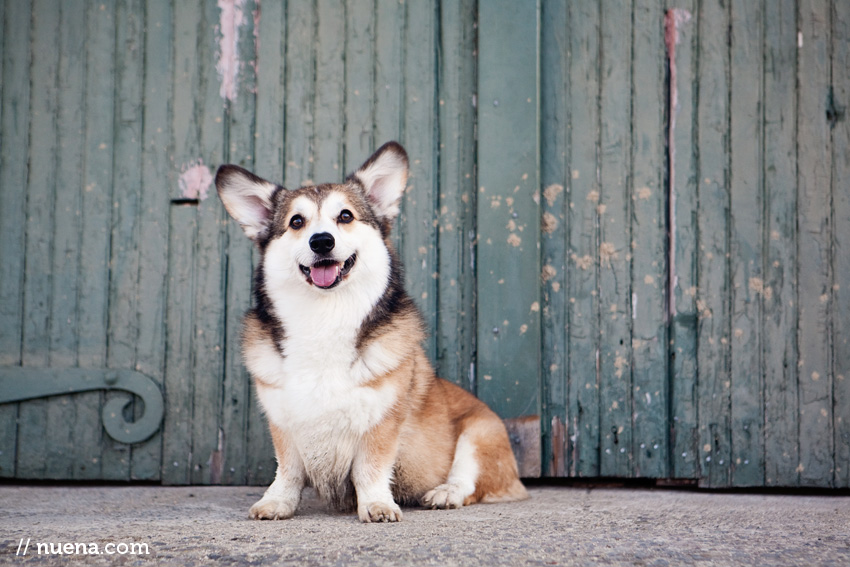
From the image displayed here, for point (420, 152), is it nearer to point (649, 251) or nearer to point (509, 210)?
point (509, 210)

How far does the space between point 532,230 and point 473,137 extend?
1.93 ft

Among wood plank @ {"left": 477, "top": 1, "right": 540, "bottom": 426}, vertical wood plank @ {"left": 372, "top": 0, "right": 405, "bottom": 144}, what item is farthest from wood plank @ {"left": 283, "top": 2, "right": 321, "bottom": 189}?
wood plank @ {"left": 477, "top": 1, "right": 540, "bottom": 426}

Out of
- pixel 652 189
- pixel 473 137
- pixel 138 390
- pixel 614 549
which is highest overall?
pixel 473 137

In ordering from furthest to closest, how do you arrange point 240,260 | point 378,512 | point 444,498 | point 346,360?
point 240,260, point 444,498, point 346,360, point 378,512

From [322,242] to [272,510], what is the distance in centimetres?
98

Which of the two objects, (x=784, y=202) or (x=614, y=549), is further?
(x=784, y=202)

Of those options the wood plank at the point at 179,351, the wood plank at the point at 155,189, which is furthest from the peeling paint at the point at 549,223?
the wood plank at the point at 155,189

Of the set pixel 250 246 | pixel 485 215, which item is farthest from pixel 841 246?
pixel 250 246

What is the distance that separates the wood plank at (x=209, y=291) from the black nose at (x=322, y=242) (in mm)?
1313

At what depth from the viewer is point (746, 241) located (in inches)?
145

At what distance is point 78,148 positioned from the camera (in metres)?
3.82

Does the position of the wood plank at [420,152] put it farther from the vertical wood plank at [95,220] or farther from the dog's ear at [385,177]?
the vertical wood plank at [95,220]

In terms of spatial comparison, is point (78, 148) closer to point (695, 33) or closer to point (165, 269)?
point (165, 269)

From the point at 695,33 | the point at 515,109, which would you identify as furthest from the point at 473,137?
the point at 695,33
